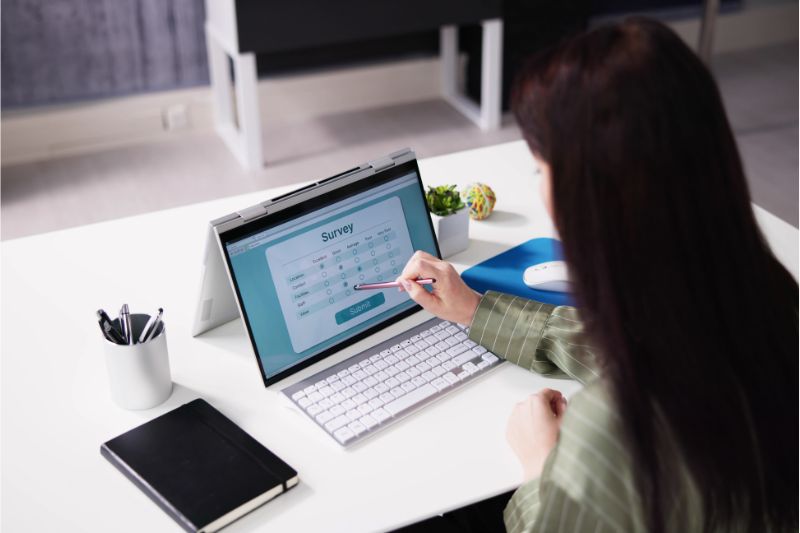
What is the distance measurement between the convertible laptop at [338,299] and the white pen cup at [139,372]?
0.40 ft

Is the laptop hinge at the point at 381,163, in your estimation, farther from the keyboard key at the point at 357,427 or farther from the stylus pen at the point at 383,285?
the keyboard key at the point at 357,427

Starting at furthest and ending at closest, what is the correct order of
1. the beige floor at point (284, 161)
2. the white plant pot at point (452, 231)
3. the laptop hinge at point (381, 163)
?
1. the beige floor at point (284, 161)
2. the white plant pot at point (452, 231)
3. the laptop hinge at point (381, 163)

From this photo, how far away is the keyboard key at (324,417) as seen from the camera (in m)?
1.14

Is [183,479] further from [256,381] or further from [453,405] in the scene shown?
[453,405]

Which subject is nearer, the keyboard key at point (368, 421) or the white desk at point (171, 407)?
the white desk at point (171, 407)

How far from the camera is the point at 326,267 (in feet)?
4.23

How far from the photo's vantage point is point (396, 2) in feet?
11.0

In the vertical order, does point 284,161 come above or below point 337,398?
below

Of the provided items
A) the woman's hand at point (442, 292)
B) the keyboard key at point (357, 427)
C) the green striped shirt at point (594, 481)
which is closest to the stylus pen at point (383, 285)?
the woman's hand at point (442, 292)

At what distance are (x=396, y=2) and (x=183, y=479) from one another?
8.66 feet

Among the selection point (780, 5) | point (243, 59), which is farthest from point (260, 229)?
point (780, 5)

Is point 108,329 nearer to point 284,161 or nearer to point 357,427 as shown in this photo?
point 357,427

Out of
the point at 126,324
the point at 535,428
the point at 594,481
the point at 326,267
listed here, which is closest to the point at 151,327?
the point at 126,324

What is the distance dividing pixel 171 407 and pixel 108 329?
0.13 m
